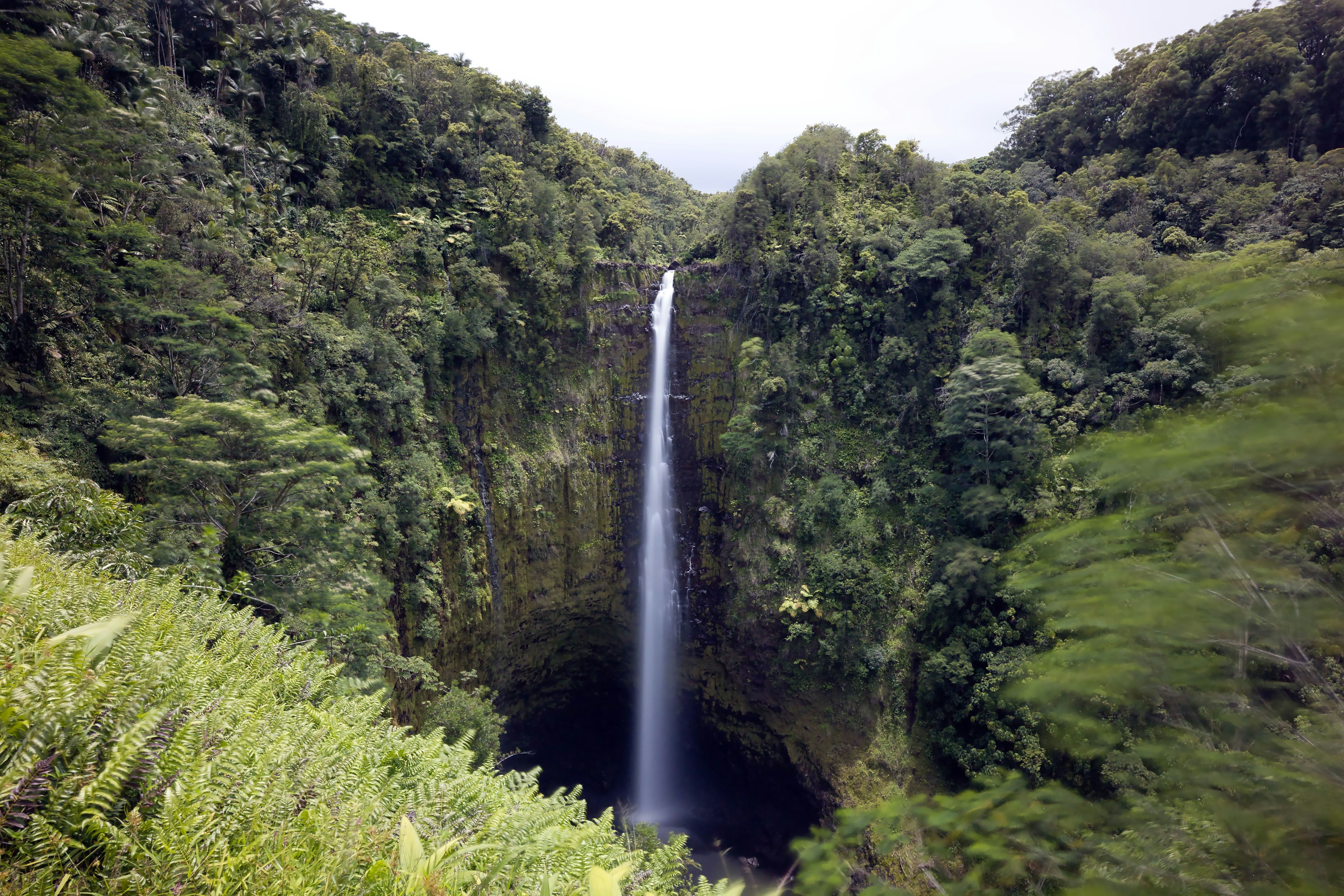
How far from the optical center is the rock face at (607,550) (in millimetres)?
14961

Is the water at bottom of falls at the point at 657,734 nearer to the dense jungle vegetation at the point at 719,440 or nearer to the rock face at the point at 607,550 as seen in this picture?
the rock face at the point at 607,550

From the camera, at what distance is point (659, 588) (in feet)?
57.7

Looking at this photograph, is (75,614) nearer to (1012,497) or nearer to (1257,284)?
(1257,284)

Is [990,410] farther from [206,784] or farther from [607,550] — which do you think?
[206,784]

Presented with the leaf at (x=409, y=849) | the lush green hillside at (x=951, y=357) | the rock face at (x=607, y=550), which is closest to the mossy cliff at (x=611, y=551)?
the rock face at (x=607, y=550)

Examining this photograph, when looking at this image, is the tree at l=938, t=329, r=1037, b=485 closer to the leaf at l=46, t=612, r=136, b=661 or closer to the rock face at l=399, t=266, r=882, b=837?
the rock face at l=399, t=266, r=882, b=837

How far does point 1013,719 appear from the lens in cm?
1054

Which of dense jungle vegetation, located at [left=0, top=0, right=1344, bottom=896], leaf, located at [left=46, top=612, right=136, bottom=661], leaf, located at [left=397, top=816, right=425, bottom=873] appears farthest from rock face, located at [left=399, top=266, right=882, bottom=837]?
leaf, located at [left=397, top=816, right=425, bottom=873]

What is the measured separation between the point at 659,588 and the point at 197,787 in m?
16.1

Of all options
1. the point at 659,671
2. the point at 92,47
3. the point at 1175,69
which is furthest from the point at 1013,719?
the point at 92,47

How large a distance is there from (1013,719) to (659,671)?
10.3m

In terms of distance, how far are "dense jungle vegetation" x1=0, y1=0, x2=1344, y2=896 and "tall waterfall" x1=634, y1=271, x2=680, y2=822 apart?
201 centimetres

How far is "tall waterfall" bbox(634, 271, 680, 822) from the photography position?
17.2m

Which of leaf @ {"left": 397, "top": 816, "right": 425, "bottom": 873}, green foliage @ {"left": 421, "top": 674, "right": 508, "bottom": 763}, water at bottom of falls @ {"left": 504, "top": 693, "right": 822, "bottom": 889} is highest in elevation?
leaf @ {"left": 397, "top": 816, "right": 425, "bottom": 873}
